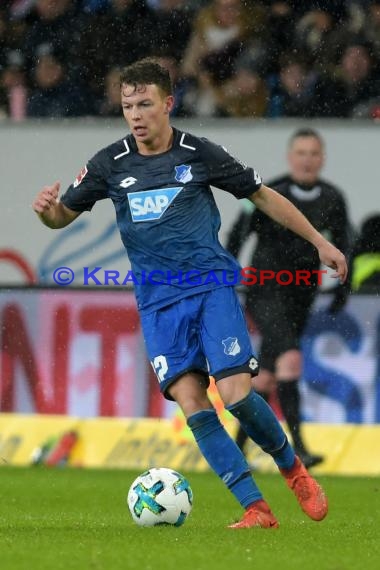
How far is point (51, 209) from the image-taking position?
6320 mm

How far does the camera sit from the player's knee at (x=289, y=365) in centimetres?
1018

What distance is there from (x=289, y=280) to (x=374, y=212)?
2.52ft

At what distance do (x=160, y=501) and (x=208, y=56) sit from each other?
5.49 m

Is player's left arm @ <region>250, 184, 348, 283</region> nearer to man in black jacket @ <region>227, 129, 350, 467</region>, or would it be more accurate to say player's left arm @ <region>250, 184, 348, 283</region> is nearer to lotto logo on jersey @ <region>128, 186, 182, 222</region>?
lotto logo on jersey @ <region>128, 186, 182, 222</region>

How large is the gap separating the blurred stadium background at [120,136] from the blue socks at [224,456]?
3979 mm

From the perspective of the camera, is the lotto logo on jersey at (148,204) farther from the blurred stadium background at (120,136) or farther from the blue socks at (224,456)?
the blurred stadium background at (120,136)

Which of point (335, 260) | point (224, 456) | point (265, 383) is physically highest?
point (335, 260)

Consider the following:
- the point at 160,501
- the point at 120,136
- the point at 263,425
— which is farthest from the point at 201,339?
the point at 120,136

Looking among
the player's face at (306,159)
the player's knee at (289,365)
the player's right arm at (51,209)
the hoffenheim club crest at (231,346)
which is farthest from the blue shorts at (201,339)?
the player's face at (306,159)

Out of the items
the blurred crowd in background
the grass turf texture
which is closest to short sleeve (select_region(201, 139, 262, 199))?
the grass turf texture

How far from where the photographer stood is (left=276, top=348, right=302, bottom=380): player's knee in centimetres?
1018

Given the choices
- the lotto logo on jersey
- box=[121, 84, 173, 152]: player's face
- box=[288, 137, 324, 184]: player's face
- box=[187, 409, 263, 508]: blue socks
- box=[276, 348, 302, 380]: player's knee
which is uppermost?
box=[121, 84, 173, 152]: player's face

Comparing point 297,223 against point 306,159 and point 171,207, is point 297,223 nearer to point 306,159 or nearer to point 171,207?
point 171,207

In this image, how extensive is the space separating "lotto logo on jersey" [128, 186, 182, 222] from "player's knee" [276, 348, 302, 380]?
13.5 ft
